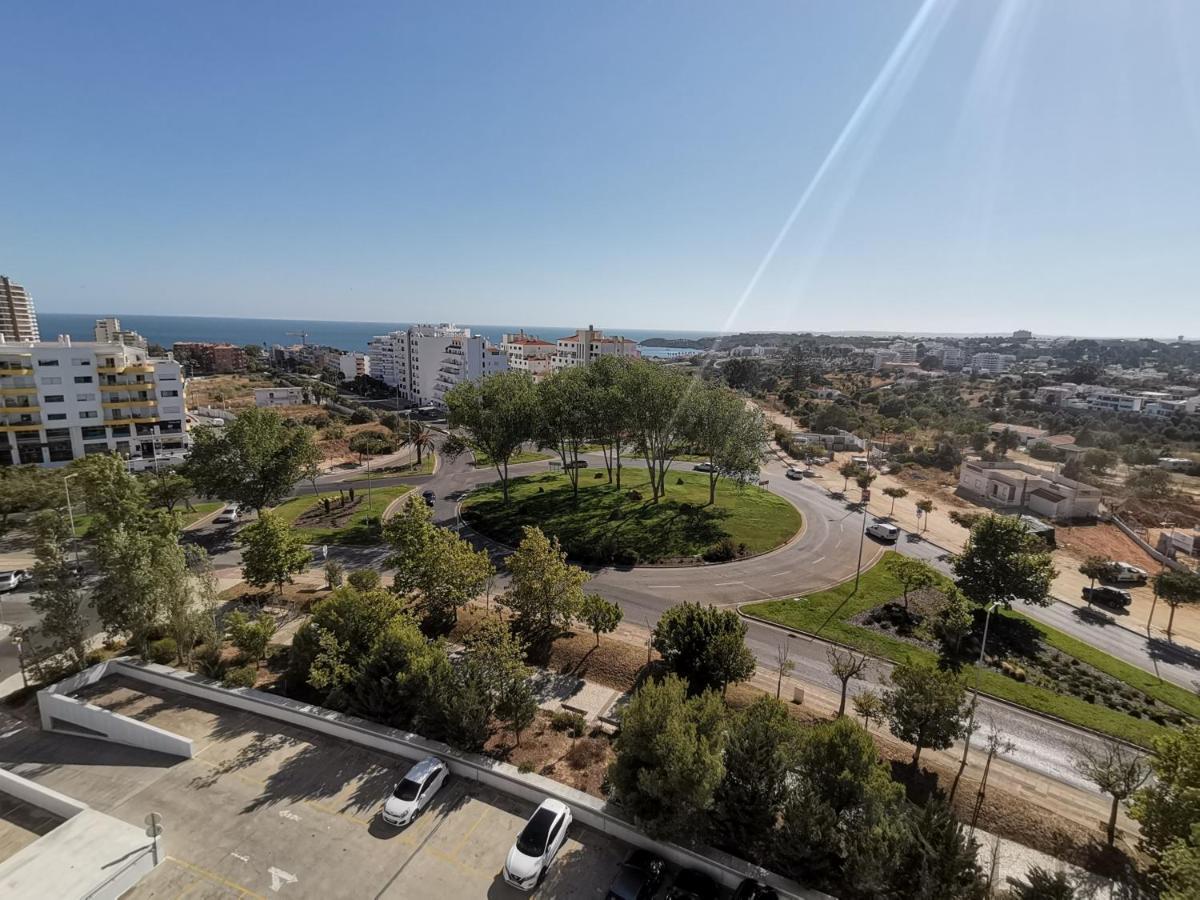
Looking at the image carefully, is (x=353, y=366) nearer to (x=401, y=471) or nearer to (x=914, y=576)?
(x=401, y=471)

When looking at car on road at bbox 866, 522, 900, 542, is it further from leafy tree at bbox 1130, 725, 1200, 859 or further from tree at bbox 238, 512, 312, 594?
tree at bbox 238, 512, 312, 594

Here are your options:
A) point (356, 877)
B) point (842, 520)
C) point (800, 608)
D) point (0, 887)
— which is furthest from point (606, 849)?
point (842, 520)

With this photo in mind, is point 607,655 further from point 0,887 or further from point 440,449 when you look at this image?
point 440,449

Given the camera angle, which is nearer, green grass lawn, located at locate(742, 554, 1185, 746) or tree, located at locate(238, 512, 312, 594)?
green grass lawn, located at locate(742, 554, 1185, 746)

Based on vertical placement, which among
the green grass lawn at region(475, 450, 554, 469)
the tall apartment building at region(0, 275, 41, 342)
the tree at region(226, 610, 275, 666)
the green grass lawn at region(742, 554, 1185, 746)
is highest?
the tall apartment building at region(0, 275, 41, 342)

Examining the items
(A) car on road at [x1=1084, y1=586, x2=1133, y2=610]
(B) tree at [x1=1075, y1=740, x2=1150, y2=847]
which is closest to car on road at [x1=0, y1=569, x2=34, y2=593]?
(B) tree at [x1=1075, y1=740, x2=1150, y2=847]
